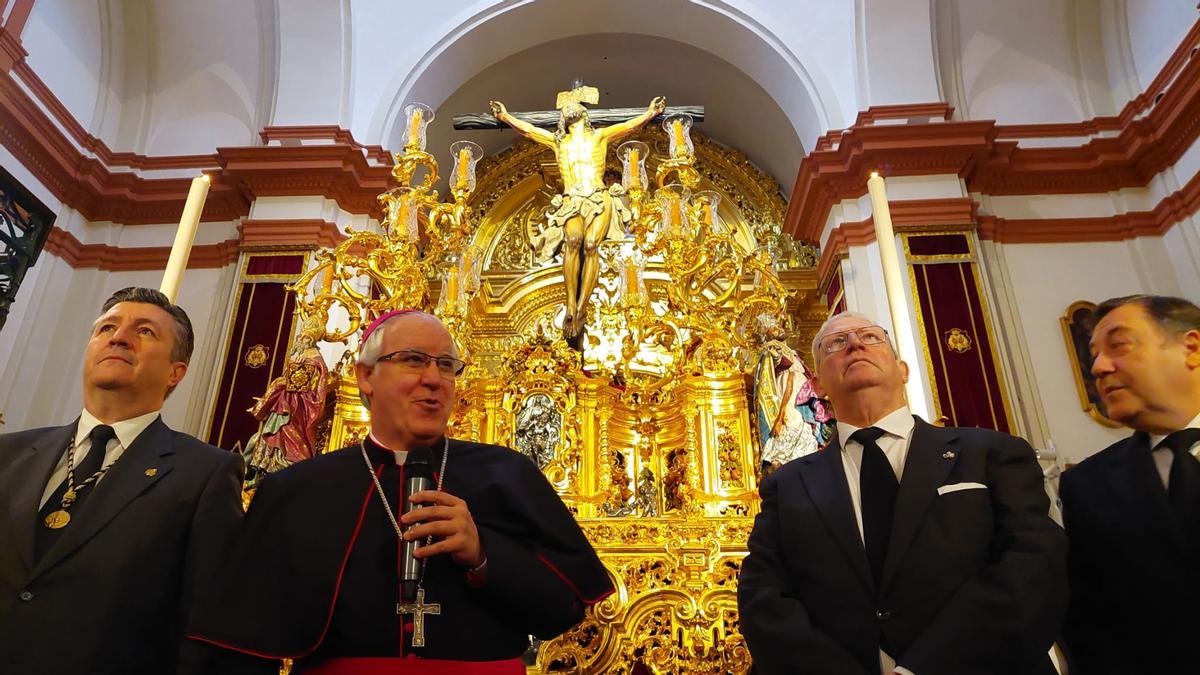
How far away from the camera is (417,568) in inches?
52.3

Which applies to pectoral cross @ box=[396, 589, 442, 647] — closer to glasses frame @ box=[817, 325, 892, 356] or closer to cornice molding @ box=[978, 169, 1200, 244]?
glasses frame @ box=[817, 325, 892, 356]

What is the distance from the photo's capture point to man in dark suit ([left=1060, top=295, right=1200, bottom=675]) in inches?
59.1

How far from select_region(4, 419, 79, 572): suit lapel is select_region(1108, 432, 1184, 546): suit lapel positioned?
243cm

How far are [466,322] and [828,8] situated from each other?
4.94 m

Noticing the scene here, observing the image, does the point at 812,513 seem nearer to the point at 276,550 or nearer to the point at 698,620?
the point at 276,550

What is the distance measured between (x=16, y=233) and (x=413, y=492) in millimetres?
5615

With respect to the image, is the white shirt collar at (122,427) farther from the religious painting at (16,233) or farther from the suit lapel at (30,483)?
the religious painting at (16,233)

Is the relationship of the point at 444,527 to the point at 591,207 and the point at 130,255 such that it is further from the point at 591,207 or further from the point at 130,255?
the point at 130,255

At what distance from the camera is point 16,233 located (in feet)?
17.1

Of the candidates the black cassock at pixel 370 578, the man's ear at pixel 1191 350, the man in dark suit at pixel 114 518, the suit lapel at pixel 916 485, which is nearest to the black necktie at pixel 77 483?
the man in dark suit at pixel 114 518

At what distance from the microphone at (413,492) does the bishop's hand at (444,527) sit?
33mm

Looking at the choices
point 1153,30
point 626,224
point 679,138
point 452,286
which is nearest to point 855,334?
point 679,138

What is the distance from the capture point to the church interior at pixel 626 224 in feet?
14.4

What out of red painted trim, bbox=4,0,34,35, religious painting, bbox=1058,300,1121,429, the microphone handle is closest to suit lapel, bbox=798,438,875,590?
the microphone handle
